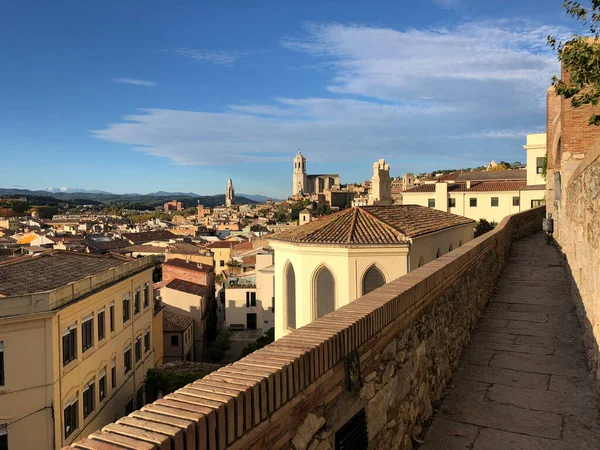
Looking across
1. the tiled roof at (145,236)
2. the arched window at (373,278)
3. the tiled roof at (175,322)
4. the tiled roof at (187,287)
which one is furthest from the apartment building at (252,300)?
the tiled roof at (145,236)

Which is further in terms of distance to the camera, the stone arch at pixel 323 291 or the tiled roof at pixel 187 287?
the tiled roof at pixel 187 287

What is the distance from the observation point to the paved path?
15.7 feet

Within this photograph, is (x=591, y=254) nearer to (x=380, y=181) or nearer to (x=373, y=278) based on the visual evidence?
(x=373, y=278)

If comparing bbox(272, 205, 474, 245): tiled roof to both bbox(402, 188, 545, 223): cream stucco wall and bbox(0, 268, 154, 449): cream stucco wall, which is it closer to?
bbox(0, 268, 154, 449): cream stucco wall

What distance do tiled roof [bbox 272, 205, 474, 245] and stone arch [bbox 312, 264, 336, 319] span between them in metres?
1.13

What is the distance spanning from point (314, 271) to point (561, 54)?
10.8 metres

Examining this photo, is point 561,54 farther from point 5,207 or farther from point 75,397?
point 5,207

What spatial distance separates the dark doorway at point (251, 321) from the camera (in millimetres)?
44719

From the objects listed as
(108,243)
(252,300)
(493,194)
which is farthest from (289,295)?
(108,243)

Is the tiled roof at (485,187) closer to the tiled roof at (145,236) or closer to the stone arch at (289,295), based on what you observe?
the stone arch at (289,295)

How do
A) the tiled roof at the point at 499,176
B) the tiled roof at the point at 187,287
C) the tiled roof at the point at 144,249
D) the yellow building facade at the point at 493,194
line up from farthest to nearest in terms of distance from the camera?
the tiled roof at the point at 144,249 < the tiled roof at the point at 499,176 < the yellow building facade at the point at 493,194 < the tiled roof at the point at 187,287

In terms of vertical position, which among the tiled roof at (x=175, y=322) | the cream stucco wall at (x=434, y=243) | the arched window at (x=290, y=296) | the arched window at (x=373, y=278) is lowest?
the tiled roof at (x=175, y=322)

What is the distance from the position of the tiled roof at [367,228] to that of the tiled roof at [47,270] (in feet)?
34.0

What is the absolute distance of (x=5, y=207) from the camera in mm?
186500
